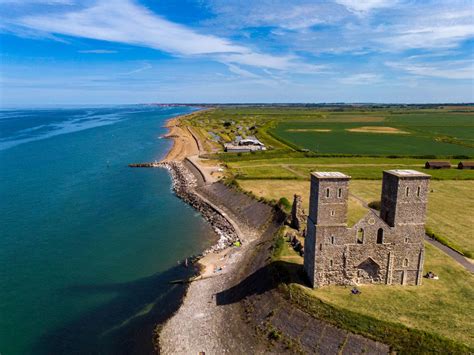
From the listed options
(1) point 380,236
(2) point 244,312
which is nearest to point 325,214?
(1) point 380,236

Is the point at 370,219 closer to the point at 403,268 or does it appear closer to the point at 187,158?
the point at 403,268

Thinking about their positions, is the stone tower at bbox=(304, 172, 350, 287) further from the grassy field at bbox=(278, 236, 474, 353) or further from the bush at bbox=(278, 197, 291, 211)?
the bush at bbox=(278, 197, 291, 211)

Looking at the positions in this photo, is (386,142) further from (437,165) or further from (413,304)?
(413,304)

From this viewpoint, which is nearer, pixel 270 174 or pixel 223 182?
pixel 223 182

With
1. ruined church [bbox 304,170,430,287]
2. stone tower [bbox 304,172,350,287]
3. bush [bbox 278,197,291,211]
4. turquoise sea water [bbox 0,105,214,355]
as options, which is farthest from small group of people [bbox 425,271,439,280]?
turquoise sea water [bbox 0,105,214,355]

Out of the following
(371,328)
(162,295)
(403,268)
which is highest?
(403,268)

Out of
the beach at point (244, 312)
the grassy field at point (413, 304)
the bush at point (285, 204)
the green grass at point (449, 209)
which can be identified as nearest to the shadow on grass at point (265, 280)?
the beach at point (244, 312)

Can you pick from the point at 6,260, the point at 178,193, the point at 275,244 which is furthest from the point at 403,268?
the point at 178,193

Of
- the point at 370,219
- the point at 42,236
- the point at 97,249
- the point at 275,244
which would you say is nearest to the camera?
the point at 370,219
